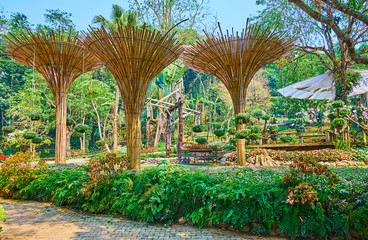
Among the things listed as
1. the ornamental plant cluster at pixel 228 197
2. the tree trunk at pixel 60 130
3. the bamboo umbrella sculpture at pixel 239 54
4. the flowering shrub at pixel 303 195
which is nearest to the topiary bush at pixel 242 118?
the bamboo umbrella sculpture at pixel 239 54

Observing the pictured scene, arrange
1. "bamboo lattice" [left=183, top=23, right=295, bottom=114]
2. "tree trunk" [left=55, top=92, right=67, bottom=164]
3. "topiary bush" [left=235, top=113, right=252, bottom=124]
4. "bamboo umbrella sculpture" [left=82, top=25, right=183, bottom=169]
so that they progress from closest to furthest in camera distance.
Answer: "bamboo umbrella sculpture" [left=82, top=25, right=183, bottom=169] < "topiary bush" [left=235, top=113, right=252, bottom=124] < "bamboo lattice" [left=183, top=23, right=295, bottom=114] < "tree trunk" [left=55, top=92, right=67, bottom=164]

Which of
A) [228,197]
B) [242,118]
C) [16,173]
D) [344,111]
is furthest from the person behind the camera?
[344,111]

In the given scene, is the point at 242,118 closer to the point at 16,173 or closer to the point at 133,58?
the point at 133,58

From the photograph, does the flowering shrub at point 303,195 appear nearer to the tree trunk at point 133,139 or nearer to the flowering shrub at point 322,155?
the tree trunk at point 133,139

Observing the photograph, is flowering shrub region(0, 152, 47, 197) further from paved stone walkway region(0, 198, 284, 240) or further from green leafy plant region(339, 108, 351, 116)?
green leafy plant region(339, 108, 351, 116)

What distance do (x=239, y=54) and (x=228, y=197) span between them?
485 cm

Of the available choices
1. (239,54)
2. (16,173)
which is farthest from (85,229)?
(239,54)

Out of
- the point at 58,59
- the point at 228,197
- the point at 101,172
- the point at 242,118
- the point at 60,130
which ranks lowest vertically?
the point at 228,197

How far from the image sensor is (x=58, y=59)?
8.30 m

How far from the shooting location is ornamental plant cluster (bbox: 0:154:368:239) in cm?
328

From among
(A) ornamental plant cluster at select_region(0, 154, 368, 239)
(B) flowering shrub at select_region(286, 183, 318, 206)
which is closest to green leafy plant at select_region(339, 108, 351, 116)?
(A) ornamental plant cluster at select_region(0, 154, 368, 239)

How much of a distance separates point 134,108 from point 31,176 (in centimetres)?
297

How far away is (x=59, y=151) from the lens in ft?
28.2

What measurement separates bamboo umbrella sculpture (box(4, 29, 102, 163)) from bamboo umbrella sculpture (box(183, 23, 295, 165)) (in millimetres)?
3770
